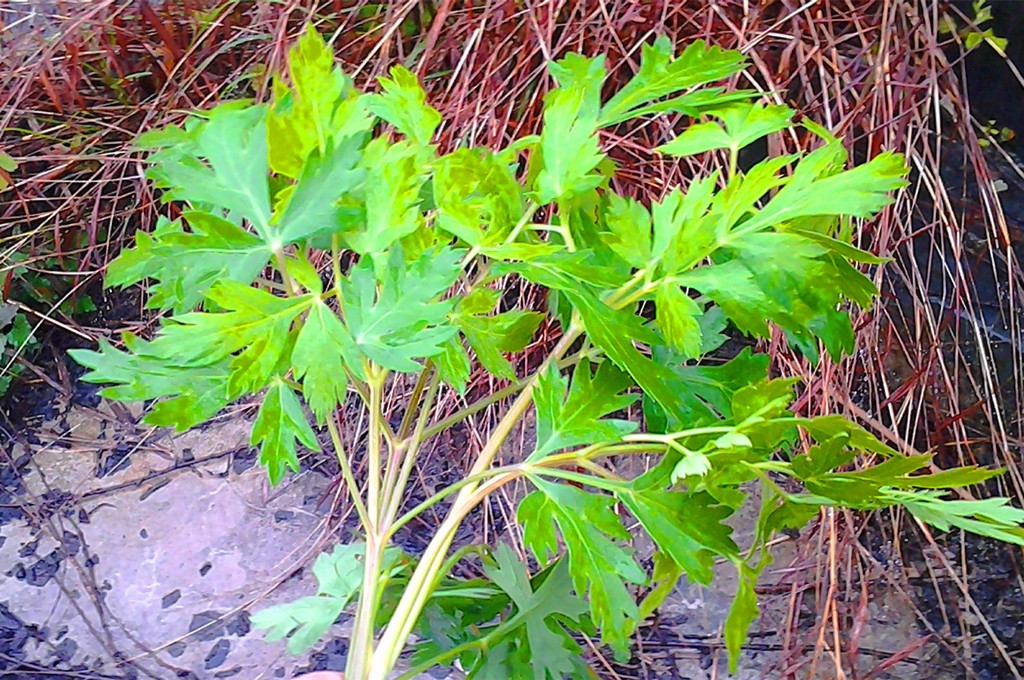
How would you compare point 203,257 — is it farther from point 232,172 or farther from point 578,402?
point 578,402

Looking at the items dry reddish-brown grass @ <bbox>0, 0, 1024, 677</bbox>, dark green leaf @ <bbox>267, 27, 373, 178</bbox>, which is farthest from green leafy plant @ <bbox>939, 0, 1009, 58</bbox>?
dark green leaf @ <bbox>267, 27, 373, 178</bbox>

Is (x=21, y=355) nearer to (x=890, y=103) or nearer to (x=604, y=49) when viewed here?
(x=604, y=49)

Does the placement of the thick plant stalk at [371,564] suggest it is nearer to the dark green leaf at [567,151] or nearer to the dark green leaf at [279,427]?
the dark green leaf at [279,427]

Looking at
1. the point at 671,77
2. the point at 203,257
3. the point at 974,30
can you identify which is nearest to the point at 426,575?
the point at 203,257

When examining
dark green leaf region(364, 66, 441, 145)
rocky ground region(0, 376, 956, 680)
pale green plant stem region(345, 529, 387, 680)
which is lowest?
rocky ground region(0, 376, 956, 680)

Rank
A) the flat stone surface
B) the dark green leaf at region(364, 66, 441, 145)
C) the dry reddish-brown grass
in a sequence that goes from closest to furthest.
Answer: the dark green leaf at region(364, 66, 441, 145)
the dry reddish-brown grass
the flat stone surface

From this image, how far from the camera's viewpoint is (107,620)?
0.97 m

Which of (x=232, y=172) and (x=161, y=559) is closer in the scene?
(x=232, y=172)

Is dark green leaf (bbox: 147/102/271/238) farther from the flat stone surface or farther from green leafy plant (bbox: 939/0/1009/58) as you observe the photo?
green leafy plant (bbox: 939/0/1009/58)

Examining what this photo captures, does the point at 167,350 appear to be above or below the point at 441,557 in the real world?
above

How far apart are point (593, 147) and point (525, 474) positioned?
0.67 ft

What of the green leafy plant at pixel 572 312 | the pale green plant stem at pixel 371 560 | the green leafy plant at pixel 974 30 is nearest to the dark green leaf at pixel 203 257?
the green leafy plant at pixel 572 312

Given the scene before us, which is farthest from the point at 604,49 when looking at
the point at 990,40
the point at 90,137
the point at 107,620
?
the point at 107,620

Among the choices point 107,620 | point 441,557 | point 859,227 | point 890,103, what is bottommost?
point 107,620
